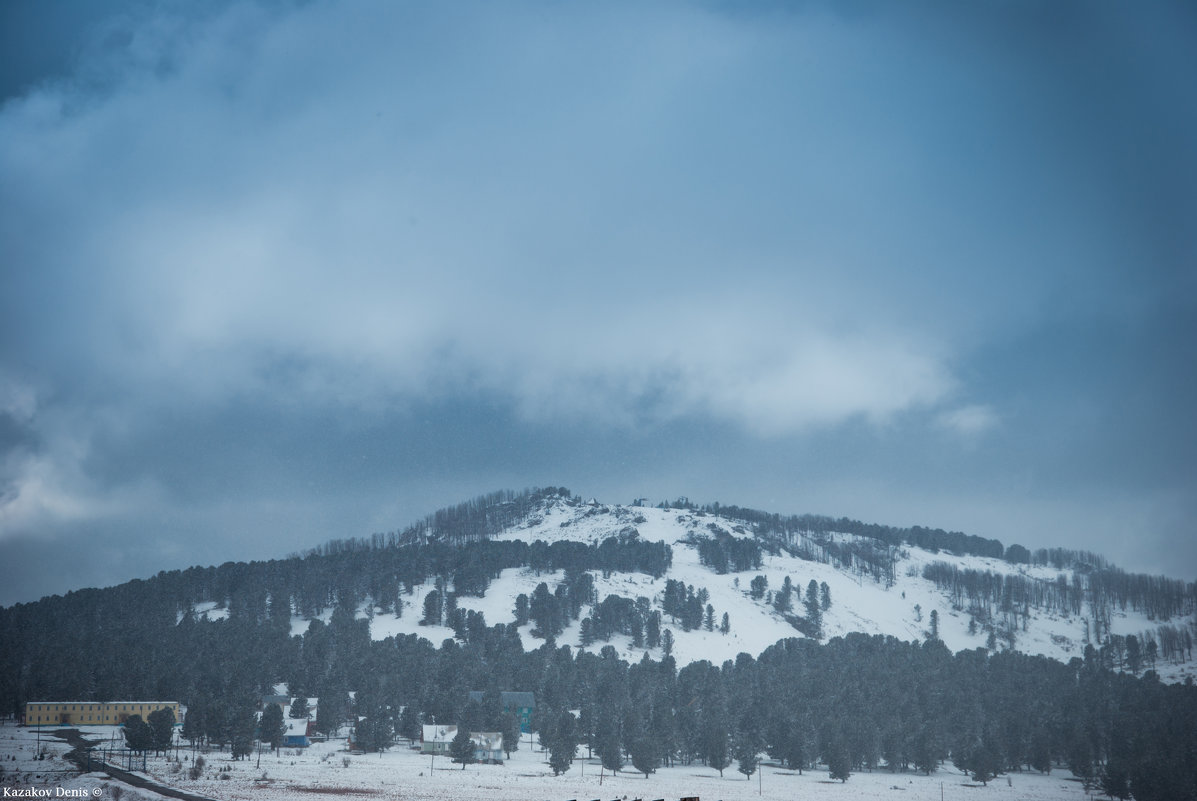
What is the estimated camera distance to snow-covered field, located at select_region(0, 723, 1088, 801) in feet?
209

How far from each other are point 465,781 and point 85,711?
2057 inches

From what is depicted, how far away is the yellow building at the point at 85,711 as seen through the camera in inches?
3706

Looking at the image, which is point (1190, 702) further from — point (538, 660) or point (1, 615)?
point (1, 615)

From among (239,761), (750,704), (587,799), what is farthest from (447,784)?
(750,704)

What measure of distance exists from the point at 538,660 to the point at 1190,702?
304 ft

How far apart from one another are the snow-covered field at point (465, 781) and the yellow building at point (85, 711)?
90.3 inches

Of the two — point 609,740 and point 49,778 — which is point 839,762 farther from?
point 49,778

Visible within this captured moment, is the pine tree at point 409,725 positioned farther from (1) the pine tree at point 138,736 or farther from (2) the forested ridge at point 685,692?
(1) the pine tree at point 138,736

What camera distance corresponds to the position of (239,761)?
8250cm

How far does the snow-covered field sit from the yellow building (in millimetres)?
2294

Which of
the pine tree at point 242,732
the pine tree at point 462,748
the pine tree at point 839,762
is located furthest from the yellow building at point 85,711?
the pine tree at point 839,762

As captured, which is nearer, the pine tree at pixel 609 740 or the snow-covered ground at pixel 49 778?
the snow-covered ground at pixel 49 778

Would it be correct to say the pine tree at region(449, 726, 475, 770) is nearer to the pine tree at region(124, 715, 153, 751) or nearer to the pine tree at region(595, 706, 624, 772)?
the pine tree at region(595, 706, 624, 772)

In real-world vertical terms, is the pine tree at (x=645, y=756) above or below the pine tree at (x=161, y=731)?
below
